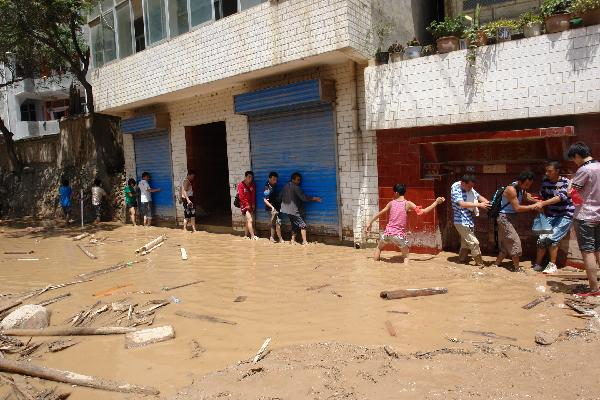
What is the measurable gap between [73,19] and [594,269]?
→ 14.9m

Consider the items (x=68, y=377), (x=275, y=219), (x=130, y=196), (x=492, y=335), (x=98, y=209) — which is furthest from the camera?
(x=98, y=209)

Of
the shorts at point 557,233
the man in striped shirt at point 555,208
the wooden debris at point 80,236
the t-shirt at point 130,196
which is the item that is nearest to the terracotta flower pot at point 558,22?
the man in striped shirt at point 555,208

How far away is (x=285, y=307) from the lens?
5.58m

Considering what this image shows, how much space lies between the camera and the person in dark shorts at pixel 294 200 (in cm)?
948

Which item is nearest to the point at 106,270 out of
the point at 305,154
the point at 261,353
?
the point at 305,154

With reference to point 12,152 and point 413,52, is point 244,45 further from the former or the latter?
point 12,152

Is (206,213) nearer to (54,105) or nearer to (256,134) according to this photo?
(256,134)

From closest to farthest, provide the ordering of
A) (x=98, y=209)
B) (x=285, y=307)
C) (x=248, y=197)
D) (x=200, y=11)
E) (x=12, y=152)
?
(x=285, y=307)
(x=200, y=11)
(x=248, y=197)
(x=98, y=209)
(x=12, y=152)

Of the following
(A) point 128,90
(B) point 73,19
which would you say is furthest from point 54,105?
(A) point 128,90

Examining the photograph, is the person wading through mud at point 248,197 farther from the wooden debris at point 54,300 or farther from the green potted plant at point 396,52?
the wooden debris at point 54,300

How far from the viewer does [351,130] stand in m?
8.77

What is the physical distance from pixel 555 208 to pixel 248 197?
6438 mm

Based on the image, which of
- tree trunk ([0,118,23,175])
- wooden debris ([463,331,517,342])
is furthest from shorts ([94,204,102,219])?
wooden debris ([463,331,517,342])

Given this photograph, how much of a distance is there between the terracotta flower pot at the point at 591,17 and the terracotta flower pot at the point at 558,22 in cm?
18
